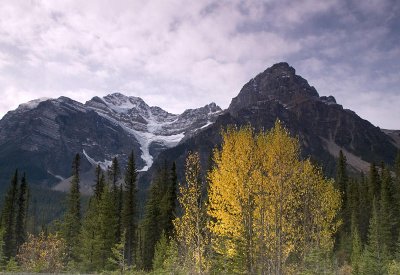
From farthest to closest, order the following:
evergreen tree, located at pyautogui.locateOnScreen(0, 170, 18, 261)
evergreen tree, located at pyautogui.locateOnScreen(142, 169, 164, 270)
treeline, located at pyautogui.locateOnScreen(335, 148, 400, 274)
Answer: evergreen tree, located at pyautogui.locateOnScreen(0, 170, 18, 261)
treeline, located at pyautogui.locateOnScreen(335, 148, 400, 274)
evergreen tree, located at pyautogui.locateOnScreen(142, 169, 164, 270)

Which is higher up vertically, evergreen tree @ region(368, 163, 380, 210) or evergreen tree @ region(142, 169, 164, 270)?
evergreen tree @ region(368, 163, 380, 210)

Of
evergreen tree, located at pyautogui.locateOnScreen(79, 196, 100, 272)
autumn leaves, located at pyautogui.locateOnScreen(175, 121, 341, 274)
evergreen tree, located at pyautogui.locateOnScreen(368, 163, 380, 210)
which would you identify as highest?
evergreen tree, located at pyautogui.locateOnScreen(368, 163, 380, 210)

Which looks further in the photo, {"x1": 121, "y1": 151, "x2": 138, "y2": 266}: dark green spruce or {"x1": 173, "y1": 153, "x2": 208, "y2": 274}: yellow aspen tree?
{"x1": 121, "y1": 151, "x2": 138, "y2": 266}: dark green spruce

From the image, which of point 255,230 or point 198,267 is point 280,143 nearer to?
point 255,230

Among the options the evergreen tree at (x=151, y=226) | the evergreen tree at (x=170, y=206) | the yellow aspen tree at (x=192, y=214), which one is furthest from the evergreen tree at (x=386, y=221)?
the yellow aspen tree at (x=192, y=214)

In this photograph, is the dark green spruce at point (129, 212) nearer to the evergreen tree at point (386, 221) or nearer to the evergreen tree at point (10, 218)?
the evergreen tree at point (10, 218)

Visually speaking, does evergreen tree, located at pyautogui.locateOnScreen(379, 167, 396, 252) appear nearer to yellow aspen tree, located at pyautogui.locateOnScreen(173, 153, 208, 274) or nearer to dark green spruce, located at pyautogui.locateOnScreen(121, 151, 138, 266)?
dark green spruce, located at pyautogui.locateOnScreen(121, 151, 138, 266)

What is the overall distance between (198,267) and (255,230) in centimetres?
486

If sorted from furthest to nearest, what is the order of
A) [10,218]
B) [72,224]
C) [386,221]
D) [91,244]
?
[10,218], [386,221], [72,224], [91,244]

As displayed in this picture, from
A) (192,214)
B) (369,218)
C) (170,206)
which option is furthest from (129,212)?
(369,218)

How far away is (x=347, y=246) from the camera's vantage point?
3100 inches

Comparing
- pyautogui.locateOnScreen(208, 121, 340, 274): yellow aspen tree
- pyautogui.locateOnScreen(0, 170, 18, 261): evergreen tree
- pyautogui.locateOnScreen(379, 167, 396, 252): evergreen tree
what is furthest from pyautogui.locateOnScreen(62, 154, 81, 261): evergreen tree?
pyautogui.locateOnScreen(379, 167, 396, 252): evergreen tree

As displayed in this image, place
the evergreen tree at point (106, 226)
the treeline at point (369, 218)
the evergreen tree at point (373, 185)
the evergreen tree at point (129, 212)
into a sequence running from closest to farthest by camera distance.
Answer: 1. the evergreen tree at point (106, 226)
2. the evergreen tree at point (129, 212)
3. the treeline at point (369, 218)
4. the evergreen tree at point (373, 185)

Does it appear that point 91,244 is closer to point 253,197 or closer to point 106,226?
point 106,226
